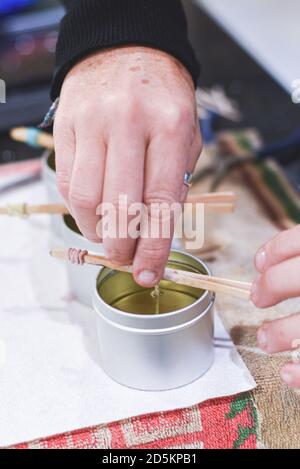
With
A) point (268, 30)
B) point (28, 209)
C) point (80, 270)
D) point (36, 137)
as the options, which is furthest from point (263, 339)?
point (268, 30)

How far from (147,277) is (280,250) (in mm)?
116

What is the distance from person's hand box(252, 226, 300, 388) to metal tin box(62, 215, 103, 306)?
19cm

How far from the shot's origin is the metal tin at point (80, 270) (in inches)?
25.3

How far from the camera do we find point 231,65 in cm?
134

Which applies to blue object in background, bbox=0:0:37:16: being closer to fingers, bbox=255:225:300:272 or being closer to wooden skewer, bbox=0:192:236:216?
wooden skewer, bbox=0:192:236:216

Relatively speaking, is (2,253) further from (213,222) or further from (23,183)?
(213,222)

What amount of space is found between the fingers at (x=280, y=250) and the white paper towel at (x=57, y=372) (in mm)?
111

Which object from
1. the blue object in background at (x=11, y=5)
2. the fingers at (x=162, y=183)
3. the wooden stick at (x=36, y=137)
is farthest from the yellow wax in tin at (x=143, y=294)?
the blue object in background at (x=11, y=5)

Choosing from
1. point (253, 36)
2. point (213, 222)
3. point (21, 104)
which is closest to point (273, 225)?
point (213, 222)

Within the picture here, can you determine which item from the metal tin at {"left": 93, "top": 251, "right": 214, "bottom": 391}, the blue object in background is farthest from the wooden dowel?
the blue object in background

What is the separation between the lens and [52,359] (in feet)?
1.96

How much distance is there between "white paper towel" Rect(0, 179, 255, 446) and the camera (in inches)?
21.0

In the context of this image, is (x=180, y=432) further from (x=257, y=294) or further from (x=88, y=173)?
(x=88, y=173)

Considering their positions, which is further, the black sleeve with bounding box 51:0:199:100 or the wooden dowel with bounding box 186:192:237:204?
the wooden dowel with bounding box 186:192:237:204
